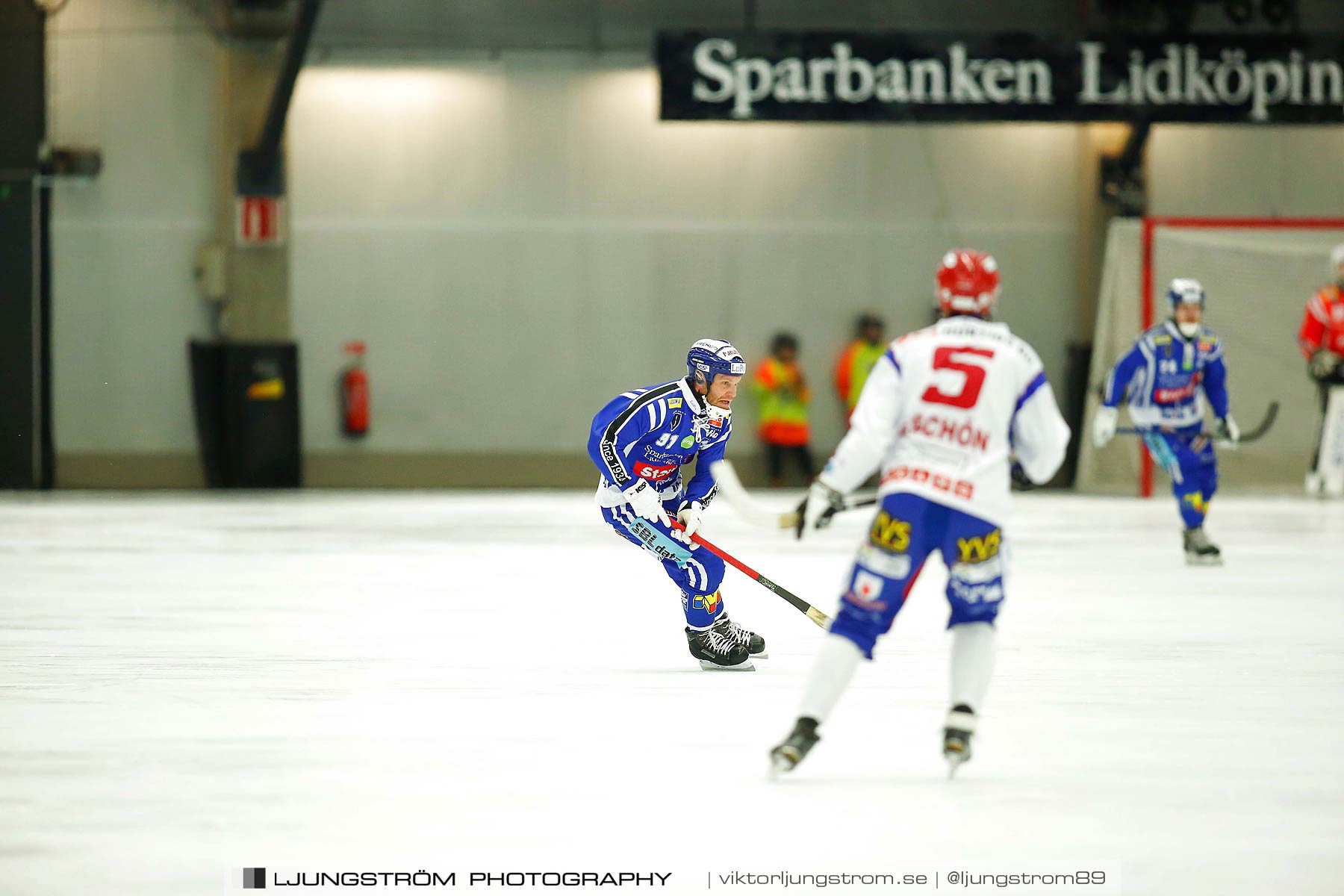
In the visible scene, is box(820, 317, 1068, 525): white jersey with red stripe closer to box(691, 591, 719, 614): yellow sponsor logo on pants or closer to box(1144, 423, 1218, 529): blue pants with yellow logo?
box(691, 591, 719, 614): yellow sponsor logo on pants

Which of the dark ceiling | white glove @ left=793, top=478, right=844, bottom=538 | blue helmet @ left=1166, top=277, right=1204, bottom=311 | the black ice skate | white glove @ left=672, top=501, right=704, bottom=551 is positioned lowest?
the black ice skate

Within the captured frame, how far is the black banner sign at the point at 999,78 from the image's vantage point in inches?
717

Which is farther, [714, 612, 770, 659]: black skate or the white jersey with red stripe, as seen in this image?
[714, 612, 770, 659]: black skate

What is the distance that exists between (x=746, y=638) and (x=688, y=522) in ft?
1.77

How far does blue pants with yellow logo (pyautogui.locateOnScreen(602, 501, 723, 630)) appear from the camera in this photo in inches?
282

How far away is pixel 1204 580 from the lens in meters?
10.8

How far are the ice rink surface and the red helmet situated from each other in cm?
130

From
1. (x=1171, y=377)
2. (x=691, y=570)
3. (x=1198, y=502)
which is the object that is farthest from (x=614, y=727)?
Result: (x=1171, y=377)

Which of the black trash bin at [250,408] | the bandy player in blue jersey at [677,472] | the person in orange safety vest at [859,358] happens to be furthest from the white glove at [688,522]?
the black trash bin at [250,408]

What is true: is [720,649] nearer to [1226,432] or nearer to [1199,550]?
[1199,550]

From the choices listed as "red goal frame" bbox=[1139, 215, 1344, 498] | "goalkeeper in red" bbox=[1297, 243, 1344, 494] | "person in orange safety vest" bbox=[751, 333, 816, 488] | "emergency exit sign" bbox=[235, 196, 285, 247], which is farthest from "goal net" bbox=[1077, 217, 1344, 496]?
"emergency exit sign" bbox=[235, 196, 285, 247]

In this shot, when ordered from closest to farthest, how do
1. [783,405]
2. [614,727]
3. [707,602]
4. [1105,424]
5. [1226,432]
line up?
[614,727]
[707,602]
[1105,424]
[1226,432]
[783,405]

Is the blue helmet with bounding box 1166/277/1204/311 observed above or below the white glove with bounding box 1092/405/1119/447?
above

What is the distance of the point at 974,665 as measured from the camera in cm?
517
